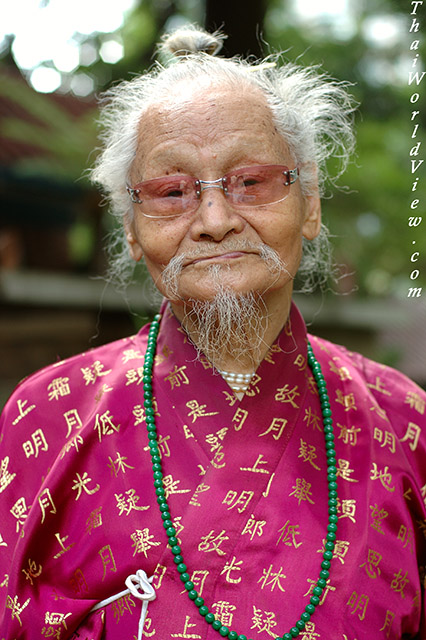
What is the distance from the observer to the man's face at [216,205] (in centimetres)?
196

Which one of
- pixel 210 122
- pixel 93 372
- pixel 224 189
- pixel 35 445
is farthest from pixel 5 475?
pixel 210 122

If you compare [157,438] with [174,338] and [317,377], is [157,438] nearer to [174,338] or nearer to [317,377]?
[174,338]

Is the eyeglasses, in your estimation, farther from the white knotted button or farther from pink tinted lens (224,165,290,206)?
the white knotted button

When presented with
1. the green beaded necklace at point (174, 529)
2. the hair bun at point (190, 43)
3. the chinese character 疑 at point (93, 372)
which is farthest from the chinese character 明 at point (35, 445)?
the hair bun at point (190, 43)

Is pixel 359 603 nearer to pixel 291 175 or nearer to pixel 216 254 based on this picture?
pixel 216 254

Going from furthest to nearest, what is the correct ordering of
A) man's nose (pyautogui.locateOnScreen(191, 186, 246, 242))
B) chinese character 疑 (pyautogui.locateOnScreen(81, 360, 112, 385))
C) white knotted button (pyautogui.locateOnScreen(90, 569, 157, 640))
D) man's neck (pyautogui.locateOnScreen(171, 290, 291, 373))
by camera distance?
chinese character 疑 (pyautogui.locateOnScreen(81, 360, 112, 385)) → man's neck (pyautogui.locateOnScreen(171, 290, 291, 373)) → man's nose (pyautogui.locateOnScreen(191, 186, 246, 242)) → white knotted button (pyautogui.locateOnScreen(90, 569, 157, 640))

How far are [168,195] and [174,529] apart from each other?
3.18 feet

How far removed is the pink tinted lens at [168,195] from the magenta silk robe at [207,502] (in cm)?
40

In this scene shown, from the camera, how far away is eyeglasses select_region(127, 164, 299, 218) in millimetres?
1983

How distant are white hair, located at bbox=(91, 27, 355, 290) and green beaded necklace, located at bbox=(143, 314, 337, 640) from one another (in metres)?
0.58

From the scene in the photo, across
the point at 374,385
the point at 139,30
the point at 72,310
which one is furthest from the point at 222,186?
the point at 139,30

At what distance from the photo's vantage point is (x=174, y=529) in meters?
1.86

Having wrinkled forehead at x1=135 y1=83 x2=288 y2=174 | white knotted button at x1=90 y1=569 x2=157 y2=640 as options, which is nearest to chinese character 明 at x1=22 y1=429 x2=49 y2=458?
white knotted button at x1=90 y1=569 x2=157 y2=640

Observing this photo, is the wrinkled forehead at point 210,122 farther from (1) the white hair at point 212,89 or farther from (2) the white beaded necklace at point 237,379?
(2) the white beaded necklace at point 237,379
